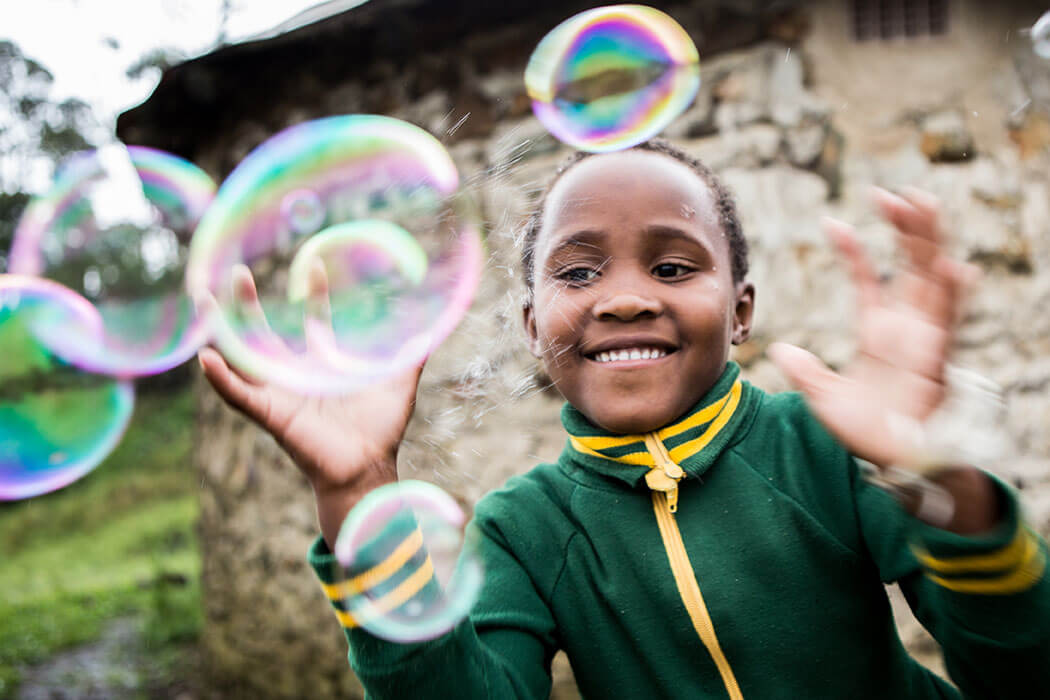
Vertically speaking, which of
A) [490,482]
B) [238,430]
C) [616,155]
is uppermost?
[616,155]

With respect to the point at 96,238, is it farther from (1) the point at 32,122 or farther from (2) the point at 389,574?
(1) the point at 32,122

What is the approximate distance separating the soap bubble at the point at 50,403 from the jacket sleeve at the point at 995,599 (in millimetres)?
1729

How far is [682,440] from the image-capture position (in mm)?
1184

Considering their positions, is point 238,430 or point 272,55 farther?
point 238,430

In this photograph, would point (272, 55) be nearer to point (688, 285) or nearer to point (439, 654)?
point (688, 285)

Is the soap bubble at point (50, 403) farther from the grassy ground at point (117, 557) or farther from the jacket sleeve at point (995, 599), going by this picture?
the grassy ground at point (117, 557)

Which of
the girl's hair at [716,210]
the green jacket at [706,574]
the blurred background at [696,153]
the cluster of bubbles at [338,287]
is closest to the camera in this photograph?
the cluster of bubbles at [338,287]

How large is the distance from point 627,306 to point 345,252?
60cm

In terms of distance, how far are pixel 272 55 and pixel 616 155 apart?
301 centimetres

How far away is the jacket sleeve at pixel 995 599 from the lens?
862mm

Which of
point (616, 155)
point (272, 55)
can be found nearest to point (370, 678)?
point (616, 155)

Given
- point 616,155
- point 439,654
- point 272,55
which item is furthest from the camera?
point 272,55

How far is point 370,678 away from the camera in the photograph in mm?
941

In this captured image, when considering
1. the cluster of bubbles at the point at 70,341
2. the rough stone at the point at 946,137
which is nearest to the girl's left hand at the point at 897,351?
the cluster of bubbles at the point at 70,341
